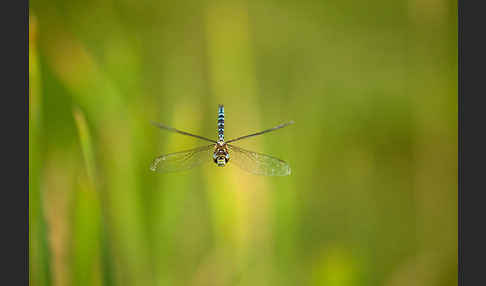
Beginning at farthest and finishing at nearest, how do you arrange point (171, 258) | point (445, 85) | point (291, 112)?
1. point (291, 112)
2. point (445, 85)
3. point (171, 258)

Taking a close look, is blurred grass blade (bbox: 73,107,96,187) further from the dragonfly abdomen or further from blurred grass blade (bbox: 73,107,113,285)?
the dragonfly abdomen

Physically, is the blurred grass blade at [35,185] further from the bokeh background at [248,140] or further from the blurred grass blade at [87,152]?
the blurred grass blade at [87,152]

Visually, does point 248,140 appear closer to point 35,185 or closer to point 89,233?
point 89,233

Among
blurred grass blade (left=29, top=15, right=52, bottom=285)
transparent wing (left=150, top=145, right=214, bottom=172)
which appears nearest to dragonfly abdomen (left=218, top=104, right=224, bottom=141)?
transparent wing (left=150, top=145, right=214, bottom=172)

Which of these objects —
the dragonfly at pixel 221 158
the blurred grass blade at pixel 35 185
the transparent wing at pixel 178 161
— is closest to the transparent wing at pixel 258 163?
the dragonfly at pixel 221 158

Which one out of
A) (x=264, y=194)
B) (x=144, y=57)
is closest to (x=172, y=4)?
(x=144, y=57)

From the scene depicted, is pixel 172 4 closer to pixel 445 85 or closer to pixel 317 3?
pixel 317 3
